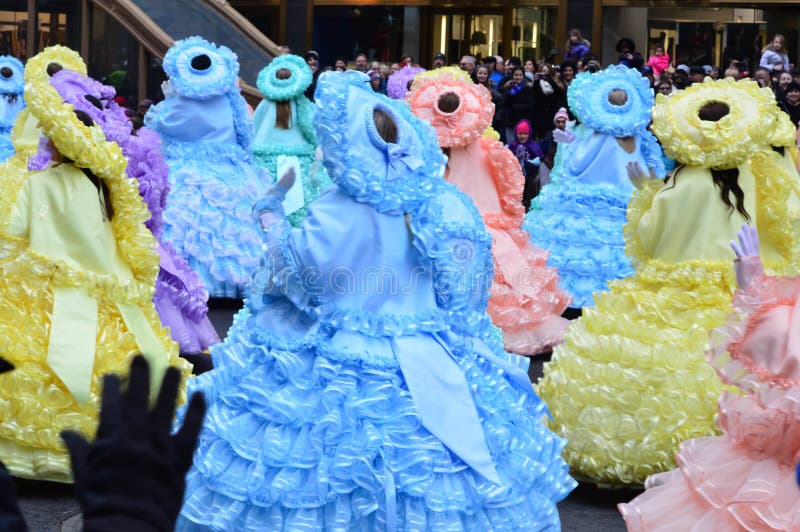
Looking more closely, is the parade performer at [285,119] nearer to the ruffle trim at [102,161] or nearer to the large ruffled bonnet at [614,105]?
the large ruffled bonnet at [614,105]

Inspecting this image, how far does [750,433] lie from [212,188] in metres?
7.43

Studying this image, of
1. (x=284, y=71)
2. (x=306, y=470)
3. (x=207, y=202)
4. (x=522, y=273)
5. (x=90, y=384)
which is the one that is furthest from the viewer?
(x=284, y=71)

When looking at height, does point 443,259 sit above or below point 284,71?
below

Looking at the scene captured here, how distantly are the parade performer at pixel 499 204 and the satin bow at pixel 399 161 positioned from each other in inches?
182

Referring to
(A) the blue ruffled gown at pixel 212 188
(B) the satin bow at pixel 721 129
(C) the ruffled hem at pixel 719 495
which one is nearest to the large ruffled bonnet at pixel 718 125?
(B) the satin bow at pixel 721 129

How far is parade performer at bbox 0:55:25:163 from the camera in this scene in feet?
44.4

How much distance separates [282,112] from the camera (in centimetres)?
1377

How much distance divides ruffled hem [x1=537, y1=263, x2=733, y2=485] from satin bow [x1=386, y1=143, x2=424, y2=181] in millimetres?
1652

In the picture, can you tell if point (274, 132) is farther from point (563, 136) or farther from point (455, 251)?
point (455, 251)

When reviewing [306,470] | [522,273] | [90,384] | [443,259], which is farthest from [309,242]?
[522,273]

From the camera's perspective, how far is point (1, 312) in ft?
20.2

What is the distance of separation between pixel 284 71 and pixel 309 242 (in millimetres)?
8916

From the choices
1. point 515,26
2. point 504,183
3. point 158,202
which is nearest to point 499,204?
point 504,183

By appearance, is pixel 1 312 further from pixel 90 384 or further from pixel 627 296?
pixel 627 296
